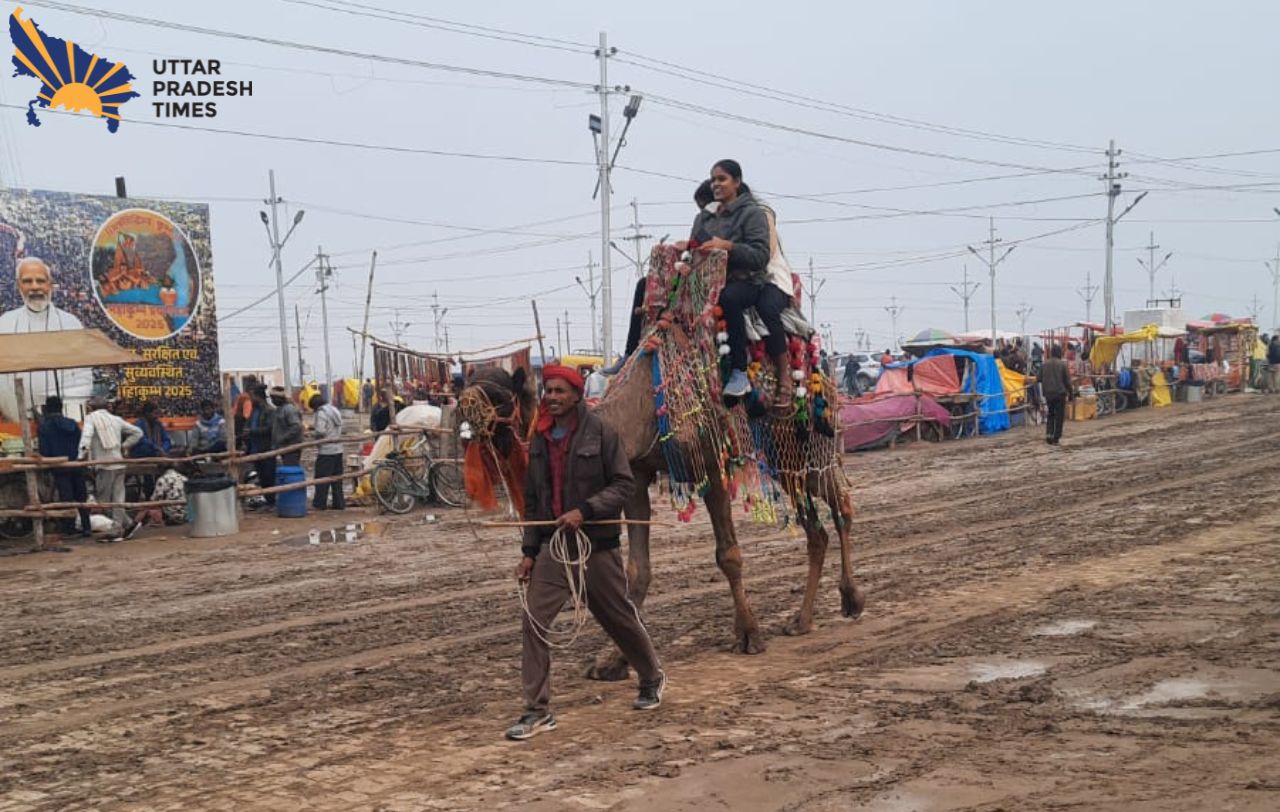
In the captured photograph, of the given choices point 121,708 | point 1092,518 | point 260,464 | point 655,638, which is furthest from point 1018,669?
point 260,464

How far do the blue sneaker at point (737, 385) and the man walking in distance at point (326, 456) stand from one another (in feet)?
38.6

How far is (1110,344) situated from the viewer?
3441 cm

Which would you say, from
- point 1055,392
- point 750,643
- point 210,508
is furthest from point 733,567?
point 1055,392

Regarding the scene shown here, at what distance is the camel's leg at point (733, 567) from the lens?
Result: 7.71 m

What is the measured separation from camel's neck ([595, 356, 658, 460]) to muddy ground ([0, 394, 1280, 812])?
4.78 ft

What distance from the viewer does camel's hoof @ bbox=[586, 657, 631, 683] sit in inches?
285

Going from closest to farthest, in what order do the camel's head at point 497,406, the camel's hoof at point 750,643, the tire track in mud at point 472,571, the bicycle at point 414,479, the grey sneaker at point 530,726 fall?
1. the grey sneaker at point 530,726
2. the camel's head at point 497,406
3. the camel's hoof at point 750,643
4. the tire track in mud at point 472,571
5. the bicycle at point 414,479

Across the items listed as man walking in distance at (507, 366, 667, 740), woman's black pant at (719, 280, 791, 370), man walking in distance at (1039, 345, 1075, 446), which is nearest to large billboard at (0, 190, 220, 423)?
woman's black pant at (719, 280, 791, 370)

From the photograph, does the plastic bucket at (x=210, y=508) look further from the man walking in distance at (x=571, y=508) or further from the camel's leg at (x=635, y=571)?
the man walking in distance at (x=571, y=508)

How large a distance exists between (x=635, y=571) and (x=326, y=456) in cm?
1205

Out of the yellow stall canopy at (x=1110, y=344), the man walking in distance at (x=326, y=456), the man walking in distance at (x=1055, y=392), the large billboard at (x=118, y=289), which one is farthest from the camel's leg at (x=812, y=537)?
the yellow stall canopy at (x=1110, y=344)

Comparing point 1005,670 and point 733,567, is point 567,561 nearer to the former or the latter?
point 733,567

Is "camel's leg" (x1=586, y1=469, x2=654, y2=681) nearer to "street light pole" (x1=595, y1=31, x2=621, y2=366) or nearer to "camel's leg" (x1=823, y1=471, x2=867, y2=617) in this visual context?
"camel's leg" (x1=823, y1=471, x2=867, y2=617)

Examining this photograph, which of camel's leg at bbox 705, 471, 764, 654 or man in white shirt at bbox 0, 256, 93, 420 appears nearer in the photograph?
camel's leg at bbox 705, 471, 764, 654
